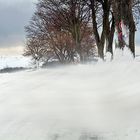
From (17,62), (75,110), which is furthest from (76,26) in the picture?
(17,62)

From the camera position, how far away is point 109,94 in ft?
25.6

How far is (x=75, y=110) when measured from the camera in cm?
705

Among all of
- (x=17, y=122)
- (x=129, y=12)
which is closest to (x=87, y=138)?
(x=17, y=122)

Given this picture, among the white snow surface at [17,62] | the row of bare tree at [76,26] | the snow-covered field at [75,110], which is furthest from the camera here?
the white snow surface at [17,62]

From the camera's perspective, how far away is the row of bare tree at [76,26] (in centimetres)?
1860

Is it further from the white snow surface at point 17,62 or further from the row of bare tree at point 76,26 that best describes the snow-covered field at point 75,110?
the white snow surface at point 17,62

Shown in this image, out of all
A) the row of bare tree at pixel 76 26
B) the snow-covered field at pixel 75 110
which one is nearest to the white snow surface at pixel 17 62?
the row of bare tree at pixel 76 26

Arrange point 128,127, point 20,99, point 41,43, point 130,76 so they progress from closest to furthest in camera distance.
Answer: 1. point 128,127
2. point 20,99
3. point 130,76
4. point 41,43

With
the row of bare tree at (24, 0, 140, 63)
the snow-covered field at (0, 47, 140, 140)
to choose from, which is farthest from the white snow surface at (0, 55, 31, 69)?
the snow-covered field at (0, 47, 140, 140)

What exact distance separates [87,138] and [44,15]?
4408cm

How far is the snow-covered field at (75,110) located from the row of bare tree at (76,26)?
6845 mm

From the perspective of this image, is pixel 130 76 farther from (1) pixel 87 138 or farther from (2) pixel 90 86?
(1) pixel 87 138

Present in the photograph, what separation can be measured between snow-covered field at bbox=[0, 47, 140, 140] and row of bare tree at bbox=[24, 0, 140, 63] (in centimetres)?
684

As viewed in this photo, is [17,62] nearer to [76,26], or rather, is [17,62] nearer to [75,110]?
[76,26]
